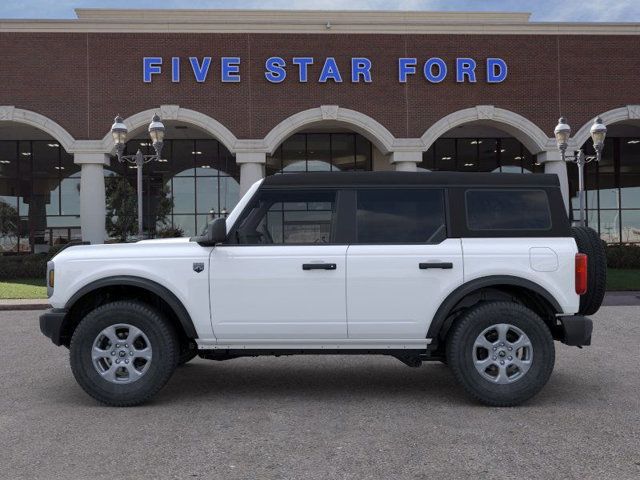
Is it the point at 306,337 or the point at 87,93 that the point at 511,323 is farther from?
the point at 87,93

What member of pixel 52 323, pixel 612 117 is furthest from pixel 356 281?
pixel 612 117

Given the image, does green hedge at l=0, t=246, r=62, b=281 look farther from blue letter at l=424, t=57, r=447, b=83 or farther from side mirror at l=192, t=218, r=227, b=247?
side mirror at l=192, t=218, r=227, b=247

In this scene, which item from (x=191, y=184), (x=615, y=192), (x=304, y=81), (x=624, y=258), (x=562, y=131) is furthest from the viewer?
(x=615, y=192)

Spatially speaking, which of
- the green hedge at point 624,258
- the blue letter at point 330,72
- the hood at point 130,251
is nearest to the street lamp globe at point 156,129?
the blue letter at point 330,72

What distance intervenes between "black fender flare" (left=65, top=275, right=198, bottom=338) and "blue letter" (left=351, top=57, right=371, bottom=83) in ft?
61.3

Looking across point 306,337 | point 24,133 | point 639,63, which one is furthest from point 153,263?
point 24,133

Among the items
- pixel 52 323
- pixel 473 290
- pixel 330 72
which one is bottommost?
pixel 52 323

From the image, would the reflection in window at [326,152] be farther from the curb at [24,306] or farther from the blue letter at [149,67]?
the curb at [24,306]

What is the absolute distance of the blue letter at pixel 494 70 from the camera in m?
23.0

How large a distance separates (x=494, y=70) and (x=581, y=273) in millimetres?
19519

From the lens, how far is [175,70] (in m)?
22.5

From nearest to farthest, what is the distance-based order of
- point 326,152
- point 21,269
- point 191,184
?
point 21,269
point 326,152
point 191,184

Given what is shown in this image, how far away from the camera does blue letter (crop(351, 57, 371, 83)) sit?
2277 cm

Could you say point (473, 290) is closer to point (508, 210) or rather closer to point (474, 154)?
point (508, 210)
